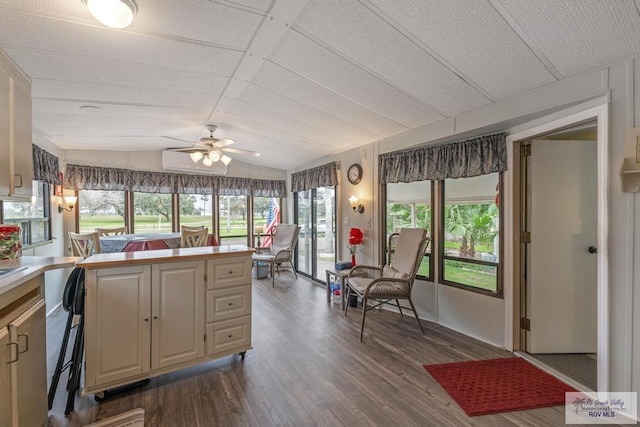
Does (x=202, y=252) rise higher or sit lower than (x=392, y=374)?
Answer: higher

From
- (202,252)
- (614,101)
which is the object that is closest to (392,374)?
(202,252)

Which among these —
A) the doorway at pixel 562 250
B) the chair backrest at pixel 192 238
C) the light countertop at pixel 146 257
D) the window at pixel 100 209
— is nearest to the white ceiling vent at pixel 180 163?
the window at pixel 100 209

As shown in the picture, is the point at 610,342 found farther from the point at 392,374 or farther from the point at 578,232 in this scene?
the point at 392,374

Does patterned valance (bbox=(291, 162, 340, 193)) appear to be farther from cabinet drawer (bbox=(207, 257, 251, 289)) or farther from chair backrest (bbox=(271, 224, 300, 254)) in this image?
cabinet drawer (bbox=(207, 257, 251, 289))

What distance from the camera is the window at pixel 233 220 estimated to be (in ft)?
21.0

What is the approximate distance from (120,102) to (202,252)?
1941 mm

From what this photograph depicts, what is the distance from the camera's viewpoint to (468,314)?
123 inches

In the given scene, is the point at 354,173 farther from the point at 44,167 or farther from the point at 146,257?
the point at 44,167

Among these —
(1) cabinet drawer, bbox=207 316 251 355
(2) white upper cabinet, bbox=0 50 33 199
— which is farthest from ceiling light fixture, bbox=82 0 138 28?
(1) cabinet drawer, bbox=207 316 251 355

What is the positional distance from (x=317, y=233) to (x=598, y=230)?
421 centimetres

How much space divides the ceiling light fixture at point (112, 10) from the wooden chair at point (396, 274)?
2.79 metres

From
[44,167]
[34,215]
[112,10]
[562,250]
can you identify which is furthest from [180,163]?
[562,250]

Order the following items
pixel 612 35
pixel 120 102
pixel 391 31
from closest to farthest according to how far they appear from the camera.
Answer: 1. pixel 612 35
2. pixel 391 31
3. pixel 120 102

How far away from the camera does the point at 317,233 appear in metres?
5.73
